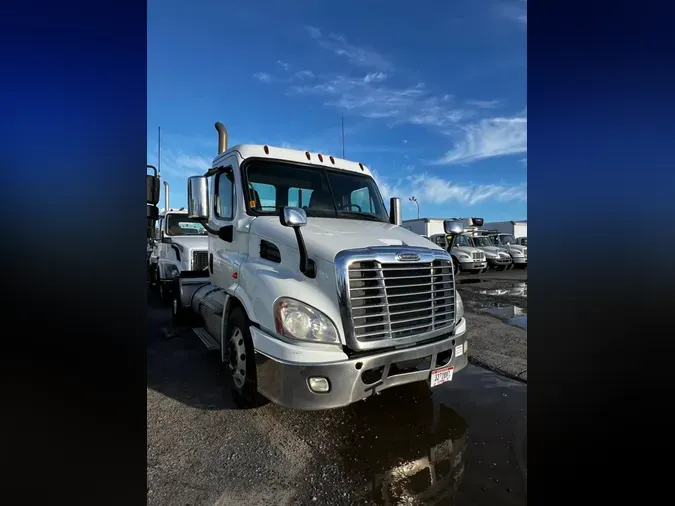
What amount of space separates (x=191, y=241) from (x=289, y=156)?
14.3ft

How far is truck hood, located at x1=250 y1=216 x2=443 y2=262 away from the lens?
2891 mm

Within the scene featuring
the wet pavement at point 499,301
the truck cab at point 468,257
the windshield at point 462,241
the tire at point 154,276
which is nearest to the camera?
the wet pavement at point 499,301

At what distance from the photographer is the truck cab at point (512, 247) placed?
19.0 m

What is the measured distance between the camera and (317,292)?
8.94 ft

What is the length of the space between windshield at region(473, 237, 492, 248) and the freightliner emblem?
53.5ft

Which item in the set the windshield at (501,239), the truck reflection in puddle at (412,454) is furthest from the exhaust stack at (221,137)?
the windshield at (501,239)

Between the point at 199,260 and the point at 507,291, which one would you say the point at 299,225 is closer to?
the point at 199,260

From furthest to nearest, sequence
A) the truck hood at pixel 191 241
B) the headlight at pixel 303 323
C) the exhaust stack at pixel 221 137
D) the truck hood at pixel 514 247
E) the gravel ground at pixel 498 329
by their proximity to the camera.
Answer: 1. the truck hood at pixel 514 247
2. the truck hood at pixel 191 241
3. the exhaust stack at pixel 221 137
4. the gravel ground at pixel 498 329
5. the headlight at pixel 303 323

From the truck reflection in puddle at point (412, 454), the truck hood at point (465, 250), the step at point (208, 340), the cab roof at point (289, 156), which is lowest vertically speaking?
the truck reflection in puddle at point (412, 454)

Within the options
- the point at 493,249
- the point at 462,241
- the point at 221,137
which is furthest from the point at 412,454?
the point at 493,249

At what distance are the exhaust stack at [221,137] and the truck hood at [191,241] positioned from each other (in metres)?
2.63

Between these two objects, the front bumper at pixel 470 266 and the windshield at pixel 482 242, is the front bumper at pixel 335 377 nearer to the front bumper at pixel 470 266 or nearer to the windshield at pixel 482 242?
the front bumper at pixel 470 266
